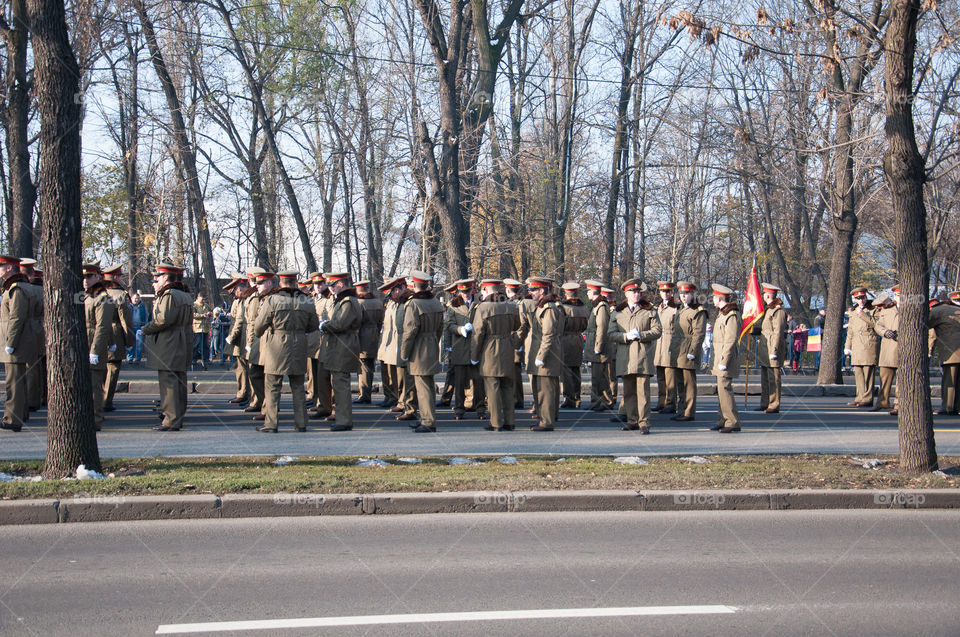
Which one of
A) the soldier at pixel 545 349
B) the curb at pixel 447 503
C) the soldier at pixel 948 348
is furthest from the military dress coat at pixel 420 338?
the soldier at pixel 948 348

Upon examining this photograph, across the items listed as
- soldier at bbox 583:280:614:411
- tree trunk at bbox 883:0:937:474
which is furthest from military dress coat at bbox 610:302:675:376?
tree trunk at bbox 883:0:937:474

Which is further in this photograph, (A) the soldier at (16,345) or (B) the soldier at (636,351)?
(B) the soldier at (636,351)

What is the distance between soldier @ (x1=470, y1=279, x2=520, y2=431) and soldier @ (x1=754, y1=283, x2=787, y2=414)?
15.8 feet

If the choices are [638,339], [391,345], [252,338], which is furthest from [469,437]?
[252,338]

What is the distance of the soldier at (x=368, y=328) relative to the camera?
604 inches

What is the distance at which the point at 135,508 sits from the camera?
761 cm

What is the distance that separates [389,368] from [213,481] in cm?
685

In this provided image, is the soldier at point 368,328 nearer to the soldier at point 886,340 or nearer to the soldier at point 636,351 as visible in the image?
the soldier at point 636,351

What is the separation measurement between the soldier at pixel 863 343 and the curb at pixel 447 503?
8045 mm

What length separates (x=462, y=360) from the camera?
47.5ft

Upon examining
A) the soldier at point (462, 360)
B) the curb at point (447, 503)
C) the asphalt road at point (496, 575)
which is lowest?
the asphalt road at point (496, 575)

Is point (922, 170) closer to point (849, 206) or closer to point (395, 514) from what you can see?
point (395, 514)

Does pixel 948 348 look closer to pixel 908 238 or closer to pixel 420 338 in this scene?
pixel 908 238

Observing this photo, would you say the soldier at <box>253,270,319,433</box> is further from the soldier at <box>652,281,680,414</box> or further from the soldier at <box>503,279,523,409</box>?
the soldier at <box>652,281,680,414</box>
